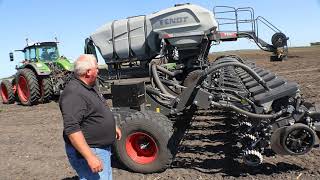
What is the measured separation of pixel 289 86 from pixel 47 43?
1101 cm

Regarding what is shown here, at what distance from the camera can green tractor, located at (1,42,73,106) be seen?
45.0 ft

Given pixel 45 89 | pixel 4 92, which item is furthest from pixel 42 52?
pixel 4 92

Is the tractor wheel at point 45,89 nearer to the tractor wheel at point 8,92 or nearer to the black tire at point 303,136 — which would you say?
the tractor wheel at point 8,92

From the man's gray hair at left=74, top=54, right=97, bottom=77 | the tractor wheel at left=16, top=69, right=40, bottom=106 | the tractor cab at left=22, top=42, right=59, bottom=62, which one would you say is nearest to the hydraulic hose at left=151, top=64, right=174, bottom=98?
the man's gray hair at left=74, top=54, right=97, bottom=77

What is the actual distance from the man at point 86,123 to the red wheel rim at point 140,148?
79.3 inches

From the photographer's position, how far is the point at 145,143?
582 cm

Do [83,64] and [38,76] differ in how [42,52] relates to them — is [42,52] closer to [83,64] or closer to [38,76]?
[38,76]

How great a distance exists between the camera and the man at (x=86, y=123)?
3.42 metres

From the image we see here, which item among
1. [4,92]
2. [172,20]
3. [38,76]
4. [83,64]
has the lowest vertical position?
[4,92]

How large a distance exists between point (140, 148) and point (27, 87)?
9.10 metres

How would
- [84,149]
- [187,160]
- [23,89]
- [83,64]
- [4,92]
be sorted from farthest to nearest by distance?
[4,92] < [23,89] < [187,160] < [83,64] < [84,149]

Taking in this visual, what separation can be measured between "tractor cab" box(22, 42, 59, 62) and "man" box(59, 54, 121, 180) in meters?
11.6

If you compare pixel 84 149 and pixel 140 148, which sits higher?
pixel 84 149

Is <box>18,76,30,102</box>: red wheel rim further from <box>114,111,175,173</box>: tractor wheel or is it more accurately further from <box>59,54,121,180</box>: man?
<box>59,54,121,180</box>: man
